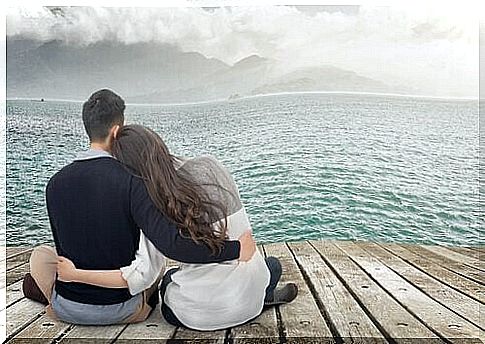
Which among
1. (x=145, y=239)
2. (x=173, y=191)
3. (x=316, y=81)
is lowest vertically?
(x=145, y=239)

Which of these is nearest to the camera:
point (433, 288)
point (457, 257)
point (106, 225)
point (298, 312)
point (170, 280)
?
point (106, 225)

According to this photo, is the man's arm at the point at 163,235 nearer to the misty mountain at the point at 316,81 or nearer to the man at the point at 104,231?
the man at the point at 104,231

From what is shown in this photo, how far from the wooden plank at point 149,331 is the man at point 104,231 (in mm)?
44

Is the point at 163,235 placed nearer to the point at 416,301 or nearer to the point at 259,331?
the point at 259,331

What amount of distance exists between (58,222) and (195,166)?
571 mm

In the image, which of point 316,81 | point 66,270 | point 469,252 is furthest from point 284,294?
point 469,252

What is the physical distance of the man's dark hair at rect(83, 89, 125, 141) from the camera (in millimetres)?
3609

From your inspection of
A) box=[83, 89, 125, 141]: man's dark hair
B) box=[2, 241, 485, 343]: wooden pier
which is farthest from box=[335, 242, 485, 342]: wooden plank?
box=[83, 89, 125, 141]: man's dark hair

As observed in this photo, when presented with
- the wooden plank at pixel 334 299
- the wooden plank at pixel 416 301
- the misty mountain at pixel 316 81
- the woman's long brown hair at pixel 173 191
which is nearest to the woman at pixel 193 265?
the woman's long brown hair at pixel 173 191

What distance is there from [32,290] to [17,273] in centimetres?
19

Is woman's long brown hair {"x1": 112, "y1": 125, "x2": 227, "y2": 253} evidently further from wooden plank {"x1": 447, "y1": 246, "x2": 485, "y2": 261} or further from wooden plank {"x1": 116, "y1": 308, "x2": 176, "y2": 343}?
wooden plank {"x1": 447, "y1": 246, "x2": 485, "y2": 261}

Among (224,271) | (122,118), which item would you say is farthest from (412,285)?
(122,118)

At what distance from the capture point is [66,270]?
3.52 m

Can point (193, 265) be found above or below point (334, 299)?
above
